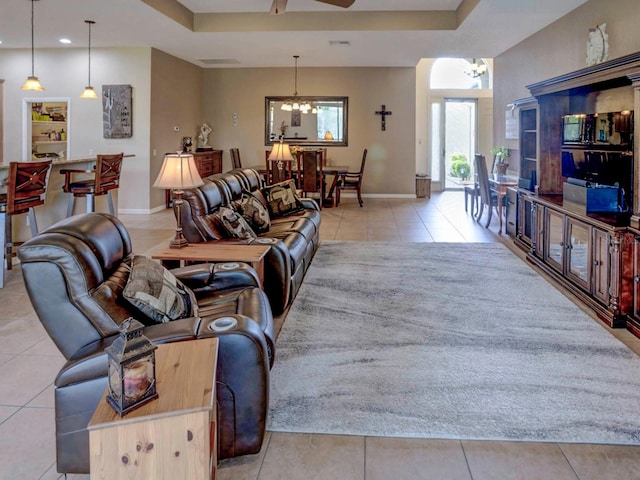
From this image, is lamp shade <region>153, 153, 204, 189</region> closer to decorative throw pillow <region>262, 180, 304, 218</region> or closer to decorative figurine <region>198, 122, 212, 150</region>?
decorative throw pillow <region>262, 180, 304, 218</region>

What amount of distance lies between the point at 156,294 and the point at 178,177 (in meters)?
1.63

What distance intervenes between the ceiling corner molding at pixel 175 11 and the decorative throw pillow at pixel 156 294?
16.1 ft

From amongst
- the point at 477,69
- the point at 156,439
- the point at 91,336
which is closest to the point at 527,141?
the point at 477,69

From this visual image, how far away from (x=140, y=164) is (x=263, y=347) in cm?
760

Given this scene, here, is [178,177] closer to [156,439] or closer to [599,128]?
[156,439]

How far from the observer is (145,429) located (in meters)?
1.41

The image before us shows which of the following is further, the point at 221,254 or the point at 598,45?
the point at 598,45

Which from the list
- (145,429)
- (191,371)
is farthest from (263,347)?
(145,429)

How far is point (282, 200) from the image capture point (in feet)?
19.0

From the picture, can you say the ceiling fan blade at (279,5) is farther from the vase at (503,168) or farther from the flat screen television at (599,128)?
the vase at (503,168)

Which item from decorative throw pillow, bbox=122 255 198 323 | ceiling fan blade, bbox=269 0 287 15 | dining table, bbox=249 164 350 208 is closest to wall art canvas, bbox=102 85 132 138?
dining table, bbox=249 164 350 208

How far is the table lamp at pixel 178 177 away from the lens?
3.64 m

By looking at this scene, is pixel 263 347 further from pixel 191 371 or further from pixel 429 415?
pixel 429 415

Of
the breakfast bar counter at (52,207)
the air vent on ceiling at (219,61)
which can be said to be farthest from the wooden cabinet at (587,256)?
the air vent on ceiling at (219,61)
